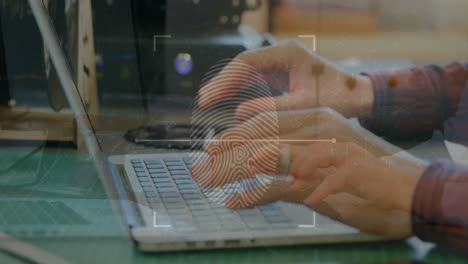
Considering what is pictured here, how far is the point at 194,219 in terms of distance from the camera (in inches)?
Result: 22.3

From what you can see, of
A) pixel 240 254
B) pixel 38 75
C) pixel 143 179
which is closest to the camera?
pixel 240 254

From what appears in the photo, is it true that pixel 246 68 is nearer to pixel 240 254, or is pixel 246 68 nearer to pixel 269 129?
pixel 269 129

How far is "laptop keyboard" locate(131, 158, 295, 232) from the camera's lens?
0.56 metres

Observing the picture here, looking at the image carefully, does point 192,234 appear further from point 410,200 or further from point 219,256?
point 410,200

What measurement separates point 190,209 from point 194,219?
2cm

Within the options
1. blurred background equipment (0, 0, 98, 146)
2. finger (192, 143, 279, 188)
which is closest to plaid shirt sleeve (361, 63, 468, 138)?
finger (192, 143, 279, 188)

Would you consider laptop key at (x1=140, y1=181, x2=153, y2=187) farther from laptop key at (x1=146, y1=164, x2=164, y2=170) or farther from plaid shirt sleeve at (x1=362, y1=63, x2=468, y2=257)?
plaid shirt sleeve at (x1=362, y1=63, x2=468, y2=257)

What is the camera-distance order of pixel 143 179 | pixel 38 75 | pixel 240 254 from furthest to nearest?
pixel 38 75 → pixel 143 179 → pixel 240 254

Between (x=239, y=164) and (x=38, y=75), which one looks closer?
(x=239, y=164)

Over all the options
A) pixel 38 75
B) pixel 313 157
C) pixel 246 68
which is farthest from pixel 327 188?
pixel 38 75

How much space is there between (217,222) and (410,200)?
162 millimetres
